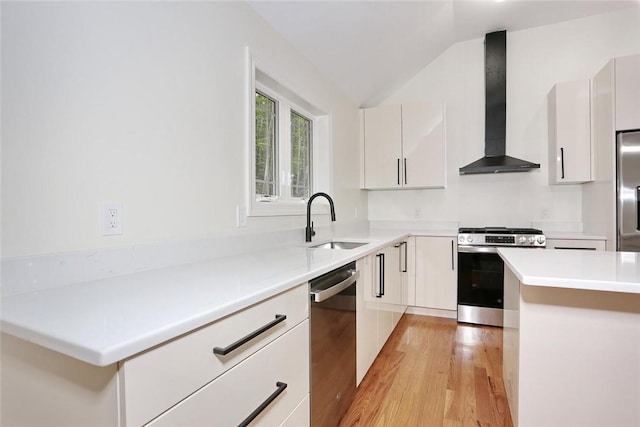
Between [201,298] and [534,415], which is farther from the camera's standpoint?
[534,415]

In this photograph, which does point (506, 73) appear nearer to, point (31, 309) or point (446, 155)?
point (446, 155)

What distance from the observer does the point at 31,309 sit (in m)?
0.79

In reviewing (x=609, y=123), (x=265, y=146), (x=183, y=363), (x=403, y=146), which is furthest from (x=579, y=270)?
(x=403, y=146)

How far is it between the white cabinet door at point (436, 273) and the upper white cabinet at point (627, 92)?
1.58 meters

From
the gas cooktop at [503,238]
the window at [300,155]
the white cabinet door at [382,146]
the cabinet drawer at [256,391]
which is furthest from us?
the white cabinet door at [382,146]

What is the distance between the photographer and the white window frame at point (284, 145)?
6.13 ft

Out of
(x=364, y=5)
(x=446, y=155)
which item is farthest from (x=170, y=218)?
(x=446, y=155)

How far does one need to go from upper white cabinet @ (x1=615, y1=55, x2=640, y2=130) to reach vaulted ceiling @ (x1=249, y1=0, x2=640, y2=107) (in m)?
0.89

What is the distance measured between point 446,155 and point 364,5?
1.99 meters

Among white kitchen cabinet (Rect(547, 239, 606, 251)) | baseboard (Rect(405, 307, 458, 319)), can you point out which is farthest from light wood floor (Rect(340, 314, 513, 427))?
white kitchen cabinet (Rect(547, 239, 606, 251))

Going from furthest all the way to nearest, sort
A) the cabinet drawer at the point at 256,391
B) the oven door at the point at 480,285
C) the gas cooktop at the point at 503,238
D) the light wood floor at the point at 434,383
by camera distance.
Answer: the oven door at the point at 480,285 < the gas cooktop at the point at 503,238 < the light wood floor at the point at 434,383 < the cabinet drawer at the point at 256,391

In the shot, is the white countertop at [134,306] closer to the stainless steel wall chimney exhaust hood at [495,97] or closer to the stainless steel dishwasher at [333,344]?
the stainless steel dishwasher at [333,344]

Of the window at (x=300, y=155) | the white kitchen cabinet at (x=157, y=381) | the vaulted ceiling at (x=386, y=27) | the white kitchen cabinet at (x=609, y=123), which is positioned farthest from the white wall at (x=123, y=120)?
the white kitchen cabinet at (x=609, y=123)

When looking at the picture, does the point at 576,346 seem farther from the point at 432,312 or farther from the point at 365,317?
the point at 432,312
